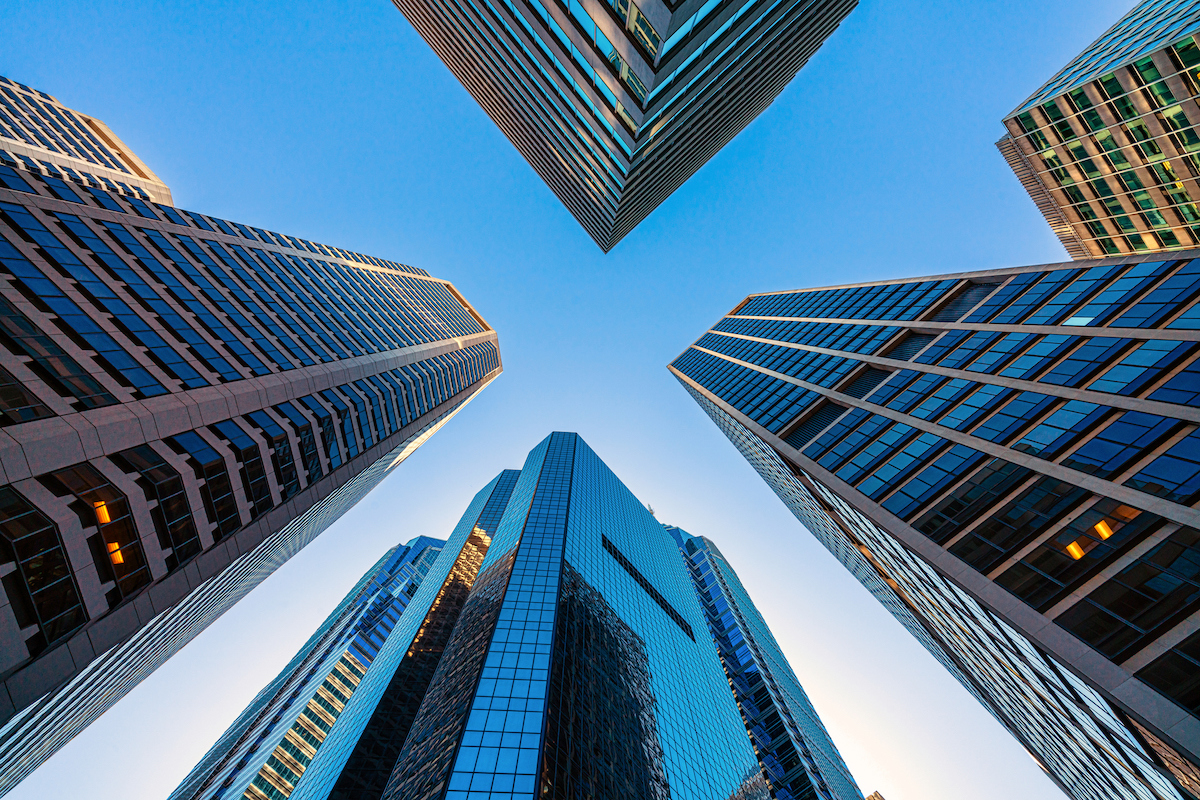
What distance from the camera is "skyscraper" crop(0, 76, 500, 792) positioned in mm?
19609

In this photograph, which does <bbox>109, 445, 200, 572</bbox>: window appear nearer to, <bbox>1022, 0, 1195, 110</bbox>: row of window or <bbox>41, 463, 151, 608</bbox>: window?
<bbox>41, 463, 151, 608</bbox>: window

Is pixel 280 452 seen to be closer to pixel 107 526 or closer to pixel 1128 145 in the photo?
pixel 107 526

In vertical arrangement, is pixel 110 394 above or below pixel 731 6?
below

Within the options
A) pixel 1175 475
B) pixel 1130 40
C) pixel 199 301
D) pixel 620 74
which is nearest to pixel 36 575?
pixel 199 301

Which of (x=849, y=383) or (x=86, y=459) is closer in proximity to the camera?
(x=86, y=459)

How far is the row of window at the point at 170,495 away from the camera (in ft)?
61.3

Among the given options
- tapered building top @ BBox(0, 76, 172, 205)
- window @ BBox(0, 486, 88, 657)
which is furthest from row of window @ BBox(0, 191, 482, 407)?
tapered building top @ BBox(0, 76, 172, 205)

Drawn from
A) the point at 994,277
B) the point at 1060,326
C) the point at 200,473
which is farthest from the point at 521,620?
the point at 994,277

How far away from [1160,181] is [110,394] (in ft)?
299

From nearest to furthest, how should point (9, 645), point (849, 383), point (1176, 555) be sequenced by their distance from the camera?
point (9, 645) < point (1176, 555) < point (849, 383)

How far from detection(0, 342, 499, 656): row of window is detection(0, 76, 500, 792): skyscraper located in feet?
0.29

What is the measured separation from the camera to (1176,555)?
21.1 m

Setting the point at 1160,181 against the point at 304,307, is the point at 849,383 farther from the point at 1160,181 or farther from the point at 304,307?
the point at 304,307

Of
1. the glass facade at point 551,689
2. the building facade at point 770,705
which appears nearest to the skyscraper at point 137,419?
the glass facade at point 551,689
